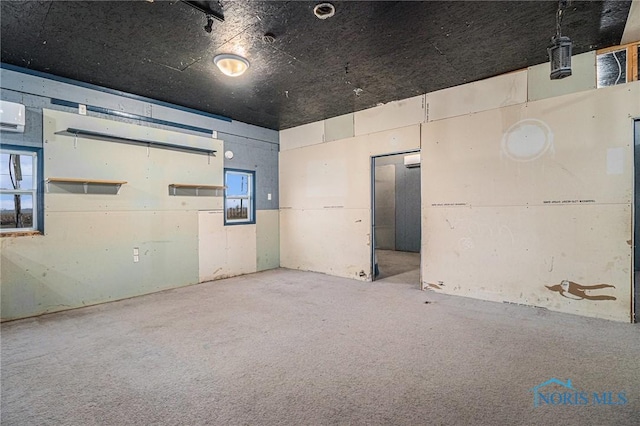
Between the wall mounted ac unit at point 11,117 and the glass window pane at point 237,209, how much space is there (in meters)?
2.84

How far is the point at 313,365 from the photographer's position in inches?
90.4

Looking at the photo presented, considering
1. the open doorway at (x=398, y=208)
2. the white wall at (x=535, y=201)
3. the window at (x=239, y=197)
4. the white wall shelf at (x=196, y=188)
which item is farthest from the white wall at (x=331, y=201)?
the open doorway at (x=398, y=208)

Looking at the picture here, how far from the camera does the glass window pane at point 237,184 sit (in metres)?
5.54

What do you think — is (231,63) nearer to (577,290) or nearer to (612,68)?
(612,68)

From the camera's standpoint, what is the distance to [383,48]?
3.13 metres

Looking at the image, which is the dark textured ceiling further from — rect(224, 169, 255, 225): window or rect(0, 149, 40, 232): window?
rect(224, 169, 255, 225): window

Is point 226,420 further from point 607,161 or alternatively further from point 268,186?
point 268,186

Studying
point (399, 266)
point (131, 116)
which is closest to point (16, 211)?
point (131, 116)

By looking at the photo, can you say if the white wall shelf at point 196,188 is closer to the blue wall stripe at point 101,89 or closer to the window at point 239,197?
the window at point 239,197

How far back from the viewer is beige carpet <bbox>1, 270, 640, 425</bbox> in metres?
A: 1.76

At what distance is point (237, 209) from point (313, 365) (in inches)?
156

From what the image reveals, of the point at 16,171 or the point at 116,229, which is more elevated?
the point at 16,171

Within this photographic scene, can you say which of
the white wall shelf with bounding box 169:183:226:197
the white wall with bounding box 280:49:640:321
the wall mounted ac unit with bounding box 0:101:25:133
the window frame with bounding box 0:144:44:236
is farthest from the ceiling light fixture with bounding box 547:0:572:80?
the window frame with bounding box 0:144:44:236

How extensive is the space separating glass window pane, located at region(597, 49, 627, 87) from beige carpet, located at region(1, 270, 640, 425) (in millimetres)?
2494
